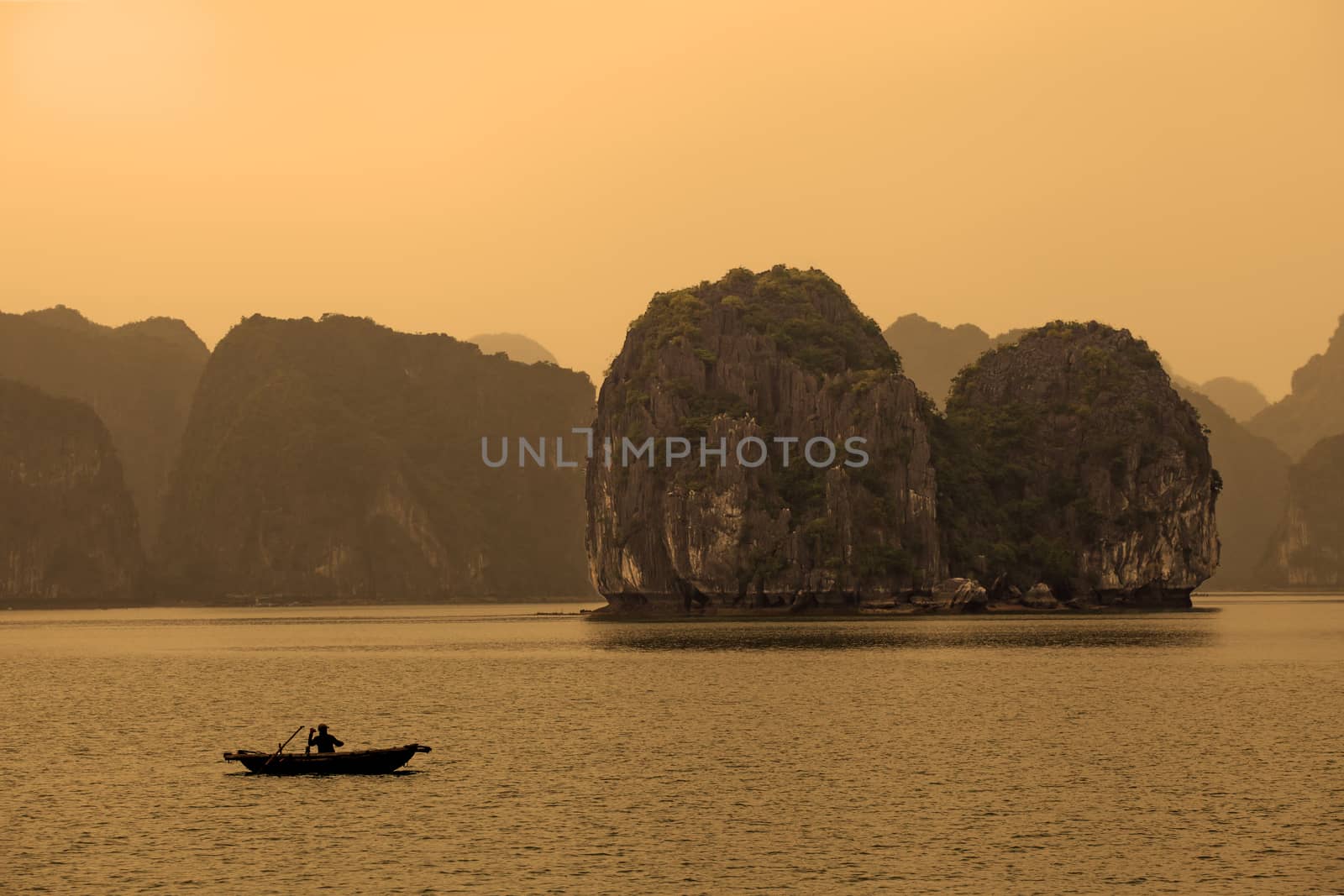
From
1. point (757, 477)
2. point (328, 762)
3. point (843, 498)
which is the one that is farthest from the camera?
point (757, 477)

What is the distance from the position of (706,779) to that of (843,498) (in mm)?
123089

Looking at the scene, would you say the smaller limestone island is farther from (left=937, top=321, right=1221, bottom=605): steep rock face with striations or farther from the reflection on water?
the reflection on water

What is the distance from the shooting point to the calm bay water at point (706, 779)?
40656mm

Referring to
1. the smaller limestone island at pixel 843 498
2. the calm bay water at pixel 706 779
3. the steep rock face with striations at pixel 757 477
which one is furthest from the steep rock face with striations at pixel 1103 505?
the calm bay water at pixel 706 779

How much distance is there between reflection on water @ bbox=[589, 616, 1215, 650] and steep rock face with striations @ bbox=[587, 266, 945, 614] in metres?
7.32

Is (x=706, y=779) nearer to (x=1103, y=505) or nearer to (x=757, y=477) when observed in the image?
(x=757, y=477)

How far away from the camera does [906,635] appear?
467 ft

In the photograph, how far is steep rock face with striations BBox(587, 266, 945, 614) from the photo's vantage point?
177 m

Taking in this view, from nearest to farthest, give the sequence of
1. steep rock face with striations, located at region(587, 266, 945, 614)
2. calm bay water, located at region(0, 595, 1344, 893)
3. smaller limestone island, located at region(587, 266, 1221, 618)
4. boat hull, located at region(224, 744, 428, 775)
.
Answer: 1. calm bay water, located at region(0, 595, 1344, 893)
2. boat hull, located at region(224, 744, 428, 775)
3. steep rock face with striations, located at region(587, 266, 945, 614)
4. smaller limestone island, located at region(587, 266, 1221, 618)

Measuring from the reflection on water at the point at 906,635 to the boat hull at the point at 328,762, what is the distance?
6860cm

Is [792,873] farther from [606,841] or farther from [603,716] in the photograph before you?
[603,716]

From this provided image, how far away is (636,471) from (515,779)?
13391 centimetres

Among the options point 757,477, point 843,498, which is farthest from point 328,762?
point 757,477

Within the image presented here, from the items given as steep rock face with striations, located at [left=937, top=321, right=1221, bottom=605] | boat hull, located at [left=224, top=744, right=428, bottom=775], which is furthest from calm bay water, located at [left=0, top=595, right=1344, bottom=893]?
steep rock face with striations, located at [left=937, top=321, right=1221, bottom=605]
